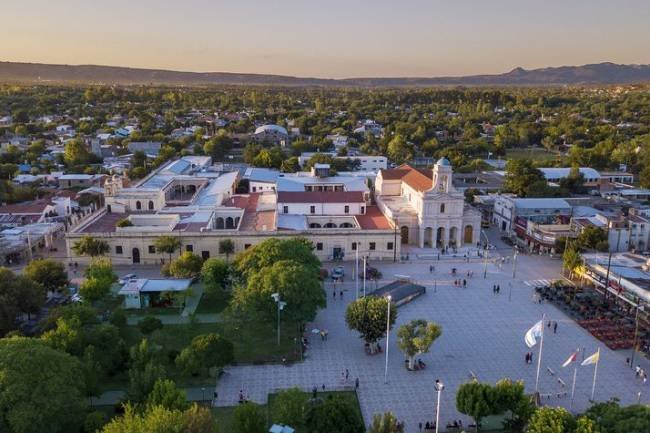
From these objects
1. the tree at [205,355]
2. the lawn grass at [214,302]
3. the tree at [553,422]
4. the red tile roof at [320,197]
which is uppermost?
the red tile roof at [320,197]

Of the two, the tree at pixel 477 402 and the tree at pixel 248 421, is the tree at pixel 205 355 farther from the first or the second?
the tree at pixel 477 402

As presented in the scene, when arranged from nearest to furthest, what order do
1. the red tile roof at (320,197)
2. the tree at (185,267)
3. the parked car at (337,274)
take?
the tree at (185,267)
the parked car at (337,274)
the red tile roof at (320,197)

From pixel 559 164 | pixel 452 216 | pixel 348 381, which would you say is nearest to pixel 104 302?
pixel 348 381

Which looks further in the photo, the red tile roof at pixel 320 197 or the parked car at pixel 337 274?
the red tile roof at pixel 320 197

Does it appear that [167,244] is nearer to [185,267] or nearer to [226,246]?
[226,246]

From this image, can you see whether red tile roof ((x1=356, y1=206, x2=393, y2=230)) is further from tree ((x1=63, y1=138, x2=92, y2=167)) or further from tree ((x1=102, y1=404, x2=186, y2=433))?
tree ((x1=63, y1=138, x2=92, y2=167))

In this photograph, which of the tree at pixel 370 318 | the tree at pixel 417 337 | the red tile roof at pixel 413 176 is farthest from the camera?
the red tile roof at pixel 413 176

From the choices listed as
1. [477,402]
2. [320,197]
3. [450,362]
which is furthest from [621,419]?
[320,197]

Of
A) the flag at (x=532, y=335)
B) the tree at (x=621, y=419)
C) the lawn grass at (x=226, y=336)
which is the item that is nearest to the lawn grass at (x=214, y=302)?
the lawn grass at (x=226, y=336)
